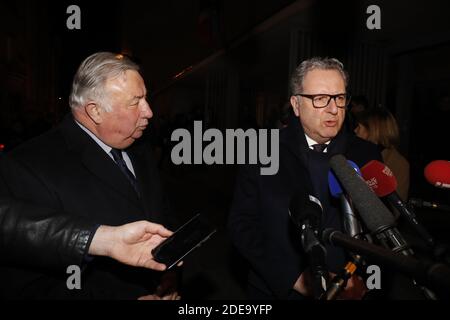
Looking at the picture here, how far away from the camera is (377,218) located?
3.00 feet

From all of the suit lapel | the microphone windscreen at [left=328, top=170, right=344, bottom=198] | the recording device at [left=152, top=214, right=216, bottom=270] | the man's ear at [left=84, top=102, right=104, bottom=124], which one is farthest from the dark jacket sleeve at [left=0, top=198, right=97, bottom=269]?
the microphone windscreen at [left=328, top=170, right=344, bottom=198]

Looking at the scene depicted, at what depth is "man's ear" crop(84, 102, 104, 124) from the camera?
1694 millimetres

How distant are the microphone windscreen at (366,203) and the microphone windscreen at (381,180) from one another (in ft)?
0.56

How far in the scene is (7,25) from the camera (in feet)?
34.8

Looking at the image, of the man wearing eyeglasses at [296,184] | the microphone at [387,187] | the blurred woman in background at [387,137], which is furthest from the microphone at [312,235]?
the blurred woman in background at [387,137]

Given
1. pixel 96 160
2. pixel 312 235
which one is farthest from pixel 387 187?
pixel 96 160

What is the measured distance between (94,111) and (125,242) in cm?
73

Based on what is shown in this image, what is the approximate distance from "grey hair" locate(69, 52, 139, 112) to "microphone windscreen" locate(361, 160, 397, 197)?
1.05 metres

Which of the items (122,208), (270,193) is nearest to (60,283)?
(122,208)

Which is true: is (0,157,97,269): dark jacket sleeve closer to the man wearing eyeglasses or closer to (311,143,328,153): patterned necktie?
the man wearing eyeglasses

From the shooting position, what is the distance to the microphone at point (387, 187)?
111cm

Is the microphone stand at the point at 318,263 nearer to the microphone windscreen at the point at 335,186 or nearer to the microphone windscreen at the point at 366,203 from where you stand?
the microphone windscreen at the point at 366,203

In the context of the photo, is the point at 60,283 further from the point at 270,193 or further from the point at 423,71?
the point at 423,71
